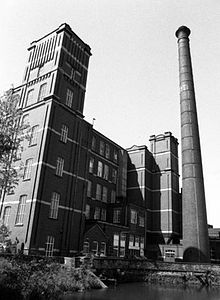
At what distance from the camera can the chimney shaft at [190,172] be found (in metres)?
33.8

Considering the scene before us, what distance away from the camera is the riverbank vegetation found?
38.3 feet

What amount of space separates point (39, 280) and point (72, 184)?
17358mm

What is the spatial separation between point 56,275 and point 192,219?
22009 millimetres

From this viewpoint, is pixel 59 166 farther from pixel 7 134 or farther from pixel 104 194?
pixel 104 194

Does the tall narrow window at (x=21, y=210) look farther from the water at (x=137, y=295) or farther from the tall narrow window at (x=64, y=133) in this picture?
the water at (x=137, y=295)

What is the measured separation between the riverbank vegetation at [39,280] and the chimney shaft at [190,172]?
17180 mm

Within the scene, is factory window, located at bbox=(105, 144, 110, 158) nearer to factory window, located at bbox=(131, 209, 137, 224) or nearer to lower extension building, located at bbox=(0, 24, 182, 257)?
lower extension building, located at bbox=(0, 24, 182, 257)

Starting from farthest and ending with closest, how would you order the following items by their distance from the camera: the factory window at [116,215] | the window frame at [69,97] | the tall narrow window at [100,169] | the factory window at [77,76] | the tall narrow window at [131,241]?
the tall narrow window at [100,169], the factory window at [116,215], the tall narrow window at [131,241], the factory window at [77,76], the window frame at [69,97]

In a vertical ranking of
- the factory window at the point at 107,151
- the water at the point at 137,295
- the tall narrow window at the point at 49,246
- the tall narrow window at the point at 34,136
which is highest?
the factory window at the point at 107,151

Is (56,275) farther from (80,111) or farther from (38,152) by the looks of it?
(80,111)

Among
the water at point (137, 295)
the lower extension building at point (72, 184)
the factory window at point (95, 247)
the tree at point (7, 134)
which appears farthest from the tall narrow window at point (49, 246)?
the tree at point (7, 134)

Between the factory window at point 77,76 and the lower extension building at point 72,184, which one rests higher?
the factory window at point 77,76

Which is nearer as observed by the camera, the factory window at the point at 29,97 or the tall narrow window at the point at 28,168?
the tall narrow window at the point at 28,168

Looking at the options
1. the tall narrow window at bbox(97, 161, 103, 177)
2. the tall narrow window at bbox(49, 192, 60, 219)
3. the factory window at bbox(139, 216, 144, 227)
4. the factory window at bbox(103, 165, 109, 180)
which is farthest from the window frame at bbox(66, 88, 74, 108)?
the factory window at bbox(139, 216, 144, 227)
